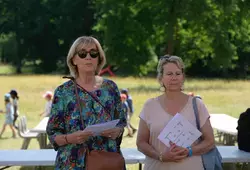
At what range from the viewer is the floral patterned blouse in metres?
3.56

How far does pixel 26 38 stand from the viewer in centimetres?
6012

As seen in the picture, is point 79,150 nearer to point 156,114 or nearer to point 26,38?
point 156,114

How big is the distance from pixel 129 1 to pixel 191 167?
31.9 m

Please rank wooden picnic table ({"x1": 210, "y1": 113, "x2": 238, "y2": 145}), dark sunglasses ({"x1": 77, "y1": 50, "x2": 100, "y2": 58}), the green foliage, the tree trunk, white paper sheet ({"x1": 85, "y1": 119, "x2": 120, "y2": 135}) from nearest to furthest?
white paper sheet ({"x1": 85, "y1": 119, "x2": 120, "y2": 135})
dark sunglasses ({"x1": 77, "y1": 50, "x2": 100, "y2": 58})
wooden picnic table ({"x1": 210, "y1": 113, "x2": 238, "y2": 145})
the green foliage
the tree trunk

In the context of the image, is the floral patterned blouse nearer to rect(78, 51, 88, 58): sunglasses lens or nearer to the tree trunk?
rect(78, 51, 88, 58): sunglasses lens

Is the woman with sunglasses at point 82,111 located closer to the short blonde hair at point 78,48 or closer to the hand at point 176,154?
the short blonde hair at point 78,48

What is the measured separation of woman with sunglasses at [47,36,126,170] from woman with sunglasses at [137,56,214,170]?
43cm

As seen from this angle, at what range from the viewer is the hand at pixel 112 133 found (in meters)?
3.54

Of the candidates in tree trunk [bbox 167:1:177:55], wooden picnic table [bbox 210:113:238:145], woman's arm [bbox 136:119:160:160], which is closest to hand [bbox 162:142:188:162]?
woman's arm [bbox 136:119:160:160]

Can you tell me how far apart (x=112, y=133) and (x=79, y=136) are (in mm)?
254

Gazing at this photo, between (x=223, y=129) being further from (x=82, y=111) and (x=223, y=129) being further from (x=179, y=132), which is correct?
(x=82, y=111)

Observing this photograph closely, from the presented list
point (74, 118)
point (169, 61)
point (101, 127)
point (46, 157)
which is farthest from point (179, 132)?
point (46, 157)

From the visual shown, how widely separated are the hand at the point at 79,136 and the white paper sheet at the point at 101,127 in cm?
3

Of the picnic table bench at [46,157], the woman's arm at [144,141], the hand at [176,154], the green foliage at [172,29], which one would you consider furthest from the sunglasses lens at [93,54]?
the green foliage at [172,29]
